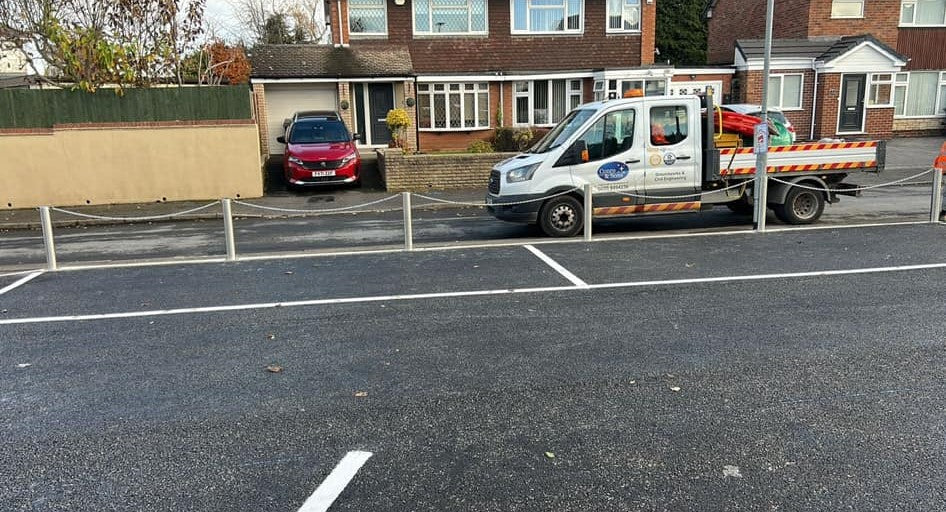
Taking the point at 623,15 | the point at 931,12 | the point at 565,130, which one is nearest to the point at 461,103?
the point at 623,15

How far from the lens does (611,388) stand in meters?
5.24

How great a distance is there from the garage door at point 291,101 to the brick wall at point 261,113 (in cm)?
33

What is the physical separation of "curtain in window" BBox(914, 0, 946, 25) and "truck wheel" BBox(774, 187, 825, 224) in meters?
22.1

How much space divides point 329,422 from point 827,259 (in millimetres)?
7426

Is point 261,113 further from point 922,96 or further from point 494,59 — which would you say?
point 922,96

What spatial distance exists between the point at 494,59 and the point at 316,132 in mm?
9501

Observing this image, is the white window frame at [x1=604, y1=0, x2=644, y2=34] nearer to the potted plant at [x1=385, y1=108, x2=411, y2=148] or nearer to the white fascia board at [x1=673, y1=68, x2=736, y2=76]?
the white fascia board at [x1=673, y1=68, x2=736, y2=76]

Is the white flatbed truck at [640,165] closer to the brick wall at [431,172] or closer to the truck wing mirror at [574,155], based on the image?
the truck wing mirror at [574,155]

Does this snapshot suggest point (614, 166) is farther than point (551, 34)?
No

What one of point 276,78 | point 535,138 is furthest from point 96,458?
point 535,138

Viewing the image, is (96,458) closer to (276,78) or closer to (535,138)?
(276,78)

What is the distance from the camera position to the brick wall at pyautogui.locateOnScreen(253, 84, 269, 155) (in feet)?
77.2

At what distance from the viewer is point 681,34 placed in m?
44.6

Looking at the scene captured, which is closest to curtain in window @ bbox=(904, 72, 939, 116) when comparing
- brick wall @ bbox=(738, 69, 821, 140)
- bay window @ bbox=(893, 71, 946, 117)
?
bay window @ bbox=(893, 71, 946, 117)
